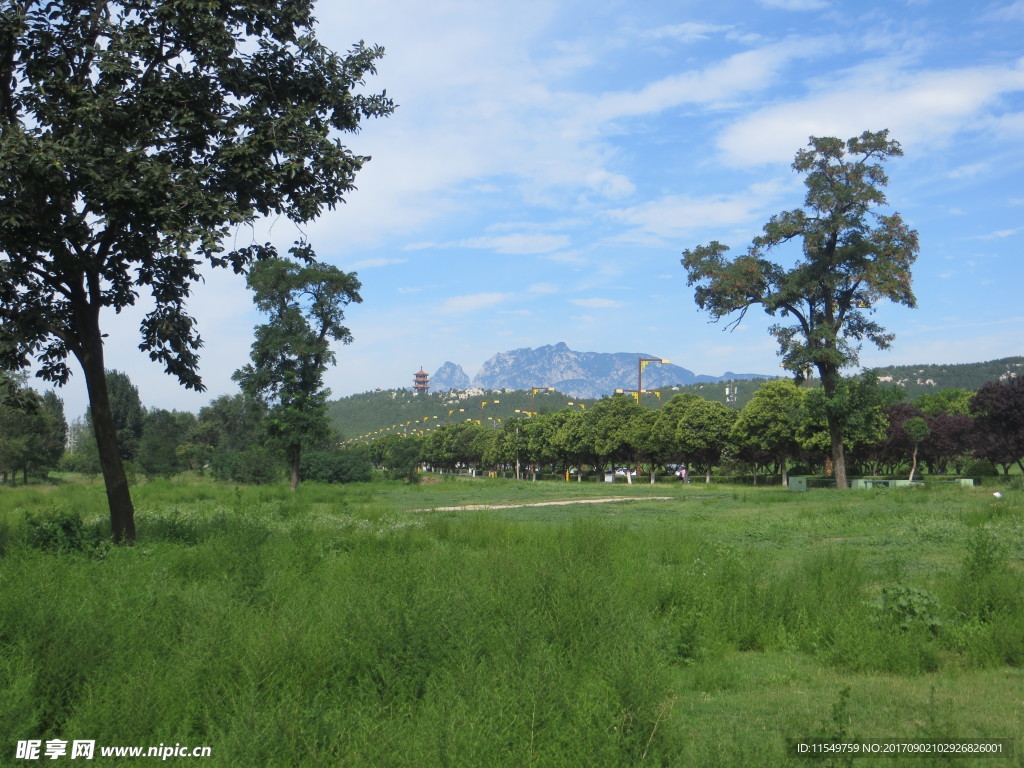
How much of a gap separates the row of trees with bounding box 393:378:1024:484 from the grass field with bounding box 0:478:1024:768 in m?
28.1

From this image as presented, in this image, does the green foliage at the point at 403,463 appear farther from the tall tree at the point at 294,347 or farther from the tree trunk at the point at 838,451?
the tree trunk at the point at 838,451

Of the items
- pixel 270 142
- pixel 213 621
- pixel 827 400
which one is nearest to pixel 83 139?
pixel 270 142

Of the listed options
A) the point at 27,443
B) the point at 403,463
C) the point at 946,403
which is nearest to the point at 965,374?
the point at 946,403

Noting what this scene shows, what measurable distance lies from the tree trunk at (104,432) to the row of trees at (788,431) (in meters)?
30.2

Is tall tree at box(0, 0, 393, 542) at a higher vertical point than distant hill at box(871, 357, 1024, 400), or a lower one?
lower

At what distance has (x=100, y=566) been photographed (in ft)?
32.2

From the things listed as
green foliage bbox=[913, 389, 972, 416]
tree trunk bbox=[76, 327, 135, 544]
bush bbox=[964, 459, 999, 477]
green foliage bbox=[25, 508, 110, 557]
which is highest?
green foliage bbox=[913, 389, 972, 416]

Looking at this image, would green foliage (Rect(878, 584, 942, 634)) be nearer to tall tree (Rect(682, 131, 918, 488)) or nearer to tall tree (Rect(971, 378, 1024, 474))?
tall tree (Rect(682, 131, 918, 488))

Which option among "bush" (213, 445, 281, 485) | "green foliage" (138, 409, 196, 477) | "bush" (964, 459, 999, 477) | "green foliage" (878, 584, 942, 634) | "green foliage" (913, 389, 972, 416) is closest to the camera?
"green foliage" (878, 584, 942, 634)

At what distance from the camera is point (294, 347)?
42.5 m

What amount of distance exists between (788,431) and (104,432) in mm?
56305

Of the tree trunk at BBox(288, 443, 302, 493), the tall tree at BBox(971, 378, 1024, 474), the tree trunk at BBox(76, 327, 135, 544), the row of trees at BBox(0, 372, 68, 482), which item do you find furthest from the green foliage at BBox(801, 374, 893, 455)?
the row of trees at BBox(0, 372, 68, 482)

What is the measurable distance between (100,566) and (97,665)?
406 cm

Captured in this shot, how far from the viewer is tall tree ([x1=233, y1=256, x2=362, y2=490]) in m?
42.7
